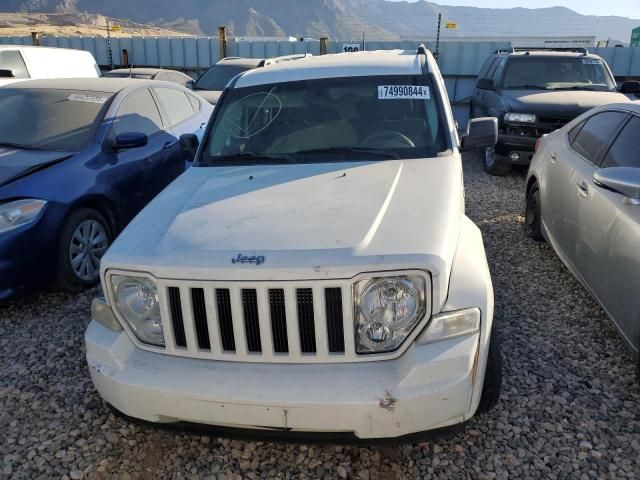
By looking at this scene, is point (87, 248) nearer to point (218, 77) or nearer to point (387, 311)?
point (387, 311)

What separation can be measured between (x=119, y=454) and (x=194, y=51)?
596 inches

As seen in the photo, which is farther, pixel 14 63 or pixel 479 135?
pixel 14 63

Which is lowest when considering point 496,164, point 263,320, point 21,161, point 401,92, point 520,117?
point 496,164

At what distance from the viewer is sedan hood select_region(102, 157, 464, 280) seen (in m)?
2.24

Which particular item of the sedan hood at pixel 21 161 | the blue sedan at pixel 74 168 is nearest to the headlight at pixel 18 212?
the blue sedan at pixel 74 168

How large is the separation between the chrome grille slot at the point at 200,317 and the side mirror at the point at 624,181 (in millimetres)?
2396

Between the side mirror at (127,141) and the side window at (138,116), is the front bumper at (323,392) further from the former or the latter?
the side window at (138,116)

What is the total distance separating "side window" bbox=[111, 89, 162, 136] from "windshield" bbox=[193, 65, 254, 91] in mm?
5801

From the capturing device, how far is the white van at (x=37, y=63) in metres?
9.47

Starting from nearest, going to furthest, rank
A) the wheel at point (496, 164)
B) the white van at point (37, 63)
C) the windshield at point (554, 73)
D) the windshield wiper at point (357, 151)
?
the windshield wiper at point (357, 151), the wheel at point (496, 164), the windshield at point (554, 73), the white van at point (37, 63)

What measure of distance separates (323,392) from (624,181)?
7.06ft

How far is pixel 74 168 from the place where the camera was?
4.45 m

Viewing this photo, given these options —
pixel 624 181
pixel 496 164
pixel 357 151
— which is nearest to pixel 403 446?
pixel 357 151

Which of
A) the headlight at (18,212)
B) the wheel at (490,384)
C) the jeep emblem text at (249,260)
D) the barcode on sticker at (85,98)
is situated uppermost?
the barcode on sticker at (85,98)
